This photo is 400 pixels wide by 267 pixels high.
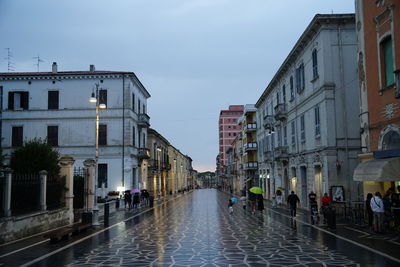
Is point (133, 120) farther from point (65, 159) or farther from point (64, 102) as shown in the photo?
point (65, 159)

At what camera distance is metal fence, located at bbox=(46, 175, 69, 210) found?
765 inches

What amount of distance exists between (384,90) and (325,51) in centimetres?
858

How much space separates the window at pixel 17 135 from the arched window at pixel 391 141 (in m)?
35.2

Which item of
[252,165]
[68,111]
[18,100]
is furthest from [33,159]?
[252,165]

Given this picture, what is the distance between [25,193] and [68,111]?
26685 mm

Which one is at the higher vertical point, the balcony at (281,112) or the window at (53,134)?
the balcony at (281,112)

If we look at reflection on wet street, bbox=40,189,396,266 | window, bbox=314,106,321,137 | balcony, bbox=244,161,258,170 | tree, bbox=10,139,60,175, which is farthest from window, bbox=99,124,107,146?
balcony, bbox=244,161,258,170

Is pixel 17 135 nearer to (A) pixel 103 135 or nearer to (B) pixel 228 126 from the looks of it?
(A) pixel 103 135

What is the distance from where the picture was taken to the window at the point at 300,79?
31.3m

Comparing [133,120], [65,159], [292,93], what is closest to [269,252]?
[65,159]

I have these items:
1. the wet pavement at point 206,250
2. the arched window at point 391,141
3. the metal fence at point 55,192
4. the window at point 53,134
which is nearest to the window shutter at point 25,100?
the window at point 53,134

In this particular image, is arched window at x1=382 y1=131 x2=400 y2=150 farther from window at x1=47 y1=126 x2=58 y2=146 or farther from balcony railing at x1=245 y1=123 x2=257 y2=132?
balcony railing at x1=245 y1=123 x2=257 y2=132

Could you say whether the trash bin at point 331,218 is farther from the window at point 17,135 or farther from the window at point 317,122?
the window at point 17,135

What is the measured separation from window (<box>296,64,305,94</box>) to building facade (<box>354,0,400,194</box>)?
10102 mm
